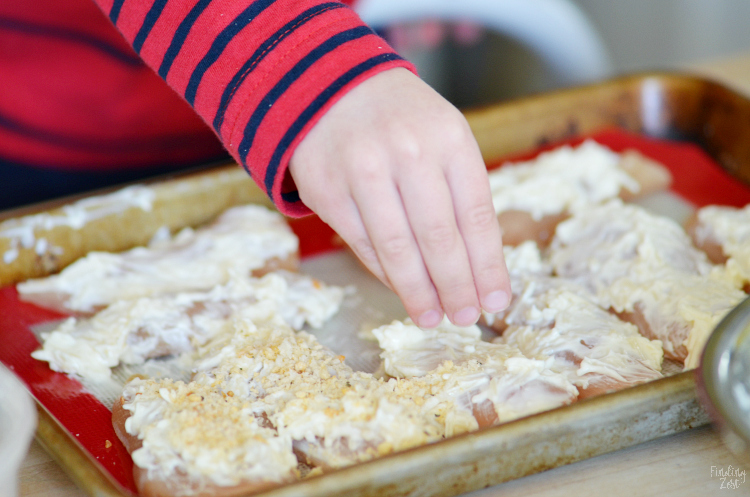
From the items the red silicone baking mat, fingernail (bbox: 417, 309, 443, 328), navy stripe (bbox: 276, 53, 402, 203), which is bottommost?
the red silicone baking mat

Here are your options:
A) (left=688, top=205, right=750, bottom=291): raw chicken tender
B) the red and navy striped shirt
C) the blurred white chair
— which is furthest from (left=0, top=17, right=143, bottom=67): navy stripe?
(left=688, top=205, right=750, bottom=291): raw chicken tender

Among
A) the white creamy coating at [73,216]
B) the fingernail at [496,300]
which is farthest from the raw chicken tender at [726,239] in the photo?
the white creamy coating at [73,216]

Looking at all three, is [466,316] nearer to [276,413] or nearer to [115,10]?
[276,413]

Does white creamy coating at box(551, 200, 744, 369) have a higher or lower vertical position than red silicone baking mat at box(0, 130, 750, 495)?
higher

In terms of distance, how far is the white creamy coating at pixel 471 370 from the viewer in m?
0.79

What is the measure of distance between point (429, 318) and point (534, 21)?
3.87ft

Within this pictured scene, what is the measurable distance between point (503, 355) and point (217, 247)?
0.52 m

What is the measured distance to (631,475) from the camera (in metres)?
0.73

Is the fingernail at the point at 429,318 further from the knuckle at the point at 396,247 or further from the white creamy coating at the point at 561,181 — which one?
the white creamy coating at the point at 561,181

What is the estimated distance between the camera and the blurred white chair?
1.71 m

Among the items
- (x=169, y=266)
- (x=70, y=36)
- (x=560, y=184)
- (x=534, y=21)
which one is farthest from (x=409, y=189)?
(x=534, y=21)

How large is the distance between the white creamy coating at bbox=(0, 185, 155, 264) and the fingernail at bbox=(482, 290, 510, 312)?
2.28 feet

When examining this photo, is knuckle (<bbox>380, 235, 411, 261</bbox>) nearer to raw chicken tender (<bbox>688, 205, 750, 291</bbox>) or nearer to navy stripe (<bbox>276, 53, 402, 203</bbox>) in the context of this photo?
navy stripe (<bbox>276, 53, 402, 203</bbox>)

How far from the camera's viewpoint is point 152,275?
44.2 inches
